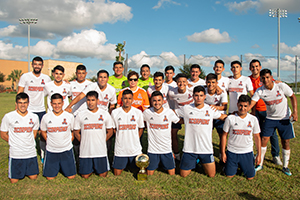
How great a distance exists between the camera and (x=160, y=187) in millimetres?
3883

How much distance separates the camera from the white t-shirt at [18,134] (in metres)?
4.14

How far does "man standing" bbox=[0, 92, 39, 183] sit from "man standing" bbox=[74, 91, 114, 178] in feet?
2.92

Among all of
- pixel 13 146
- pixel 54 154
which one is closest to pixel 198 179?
pixel 54 154

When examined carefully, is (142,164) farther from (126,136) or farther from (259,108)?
(259,108)

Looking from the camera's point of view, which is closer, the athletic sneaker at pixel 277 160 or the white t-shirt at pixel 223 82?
the athletic sneaker at pixel 277 160

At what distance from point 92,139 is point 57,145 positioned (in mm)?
670

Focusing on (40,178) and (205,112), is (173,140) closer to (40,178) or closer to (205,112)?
(205,112)

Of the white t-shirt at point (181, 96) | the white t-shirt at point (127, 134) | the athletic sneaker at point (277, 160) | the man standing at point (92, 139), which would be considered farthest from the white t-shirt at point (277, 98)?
the man standing at point (92, 139)

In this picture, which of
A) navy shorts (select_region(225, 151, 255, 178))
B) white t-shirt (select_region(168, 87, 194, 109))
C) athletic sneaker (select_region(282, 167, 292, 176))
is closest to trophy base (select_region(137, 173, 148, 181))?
navy shorts (select_region(225, 151, 255, 178))

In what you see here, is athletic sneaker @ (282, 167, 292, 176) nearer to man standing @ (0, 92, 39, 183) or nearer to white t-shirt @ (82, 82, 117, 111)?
white t-shirt @ (82, 82, 117, 111)

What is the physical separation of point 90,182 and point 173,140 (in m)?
2.13

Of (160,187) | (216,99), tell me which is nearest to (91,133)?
(160,187)

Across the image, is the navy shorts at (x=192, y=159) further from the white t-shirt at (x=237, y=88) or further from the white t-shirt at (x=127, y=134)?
the white t-shirt at (x=237, y=88)

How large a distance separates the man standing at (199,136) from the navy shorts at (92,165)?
151cm
